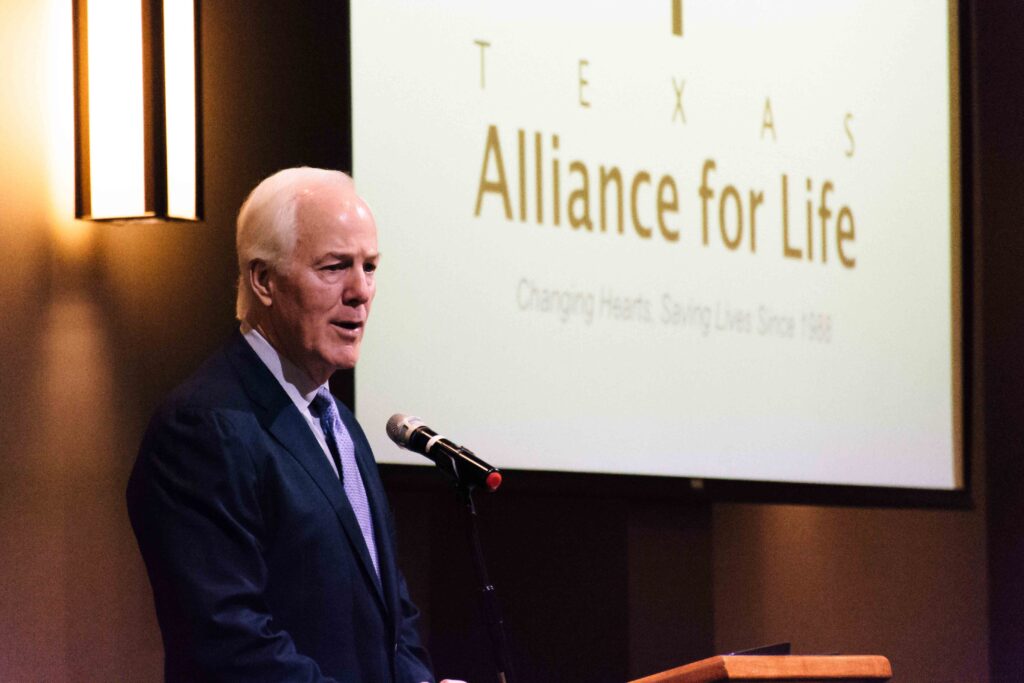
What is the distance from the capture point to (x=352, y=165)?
3332 mm

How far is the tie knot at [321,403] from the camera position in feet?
8.51

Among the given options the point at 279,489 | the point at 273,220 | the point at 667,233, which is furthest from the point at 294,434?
the point at 667,233

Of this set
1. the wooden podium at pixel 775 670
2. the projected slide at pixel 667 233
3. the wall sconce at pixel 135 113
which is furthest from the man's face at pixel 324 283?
the projected slide at pixel 667 233

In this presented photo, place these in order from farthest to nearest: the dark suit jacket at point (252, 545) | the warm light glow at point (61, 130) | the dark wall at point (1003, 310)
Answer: the dark wall at point (1003, 310)
the warm light glow at point (61, 130)
the dark suit jacket at point (252, 545)

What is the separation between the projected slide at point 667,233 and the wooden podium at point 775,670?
1155mm

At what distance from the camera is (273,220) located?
250cm

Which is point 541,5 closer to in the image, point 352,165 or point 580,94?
point 580,94

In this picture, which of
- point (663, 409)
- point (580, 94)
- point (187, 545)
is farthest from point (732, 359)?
point (187, 545)

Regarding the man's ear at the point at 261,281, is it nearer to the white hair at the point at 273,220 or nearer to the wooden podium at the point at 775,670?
the white hair at the point at 273,220

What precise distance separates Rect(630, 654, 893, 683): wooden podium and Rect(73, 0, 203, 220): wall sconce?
122 centimetres

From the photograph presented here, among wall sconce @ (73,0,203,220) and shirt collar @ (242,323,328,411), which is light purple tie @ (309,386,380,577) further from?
wall sconce @ (73,0,203,220)

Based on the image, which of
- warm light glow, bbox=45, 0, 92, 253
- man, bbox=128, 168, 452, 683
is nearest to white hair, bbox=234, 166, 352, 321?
man, bbox=128, 168, 452, 683

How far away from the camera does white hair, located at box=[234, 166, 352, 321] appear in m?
2.49

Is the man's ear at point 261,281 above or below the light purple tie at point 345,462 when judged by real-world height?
above
